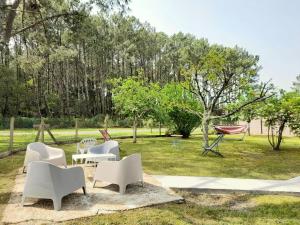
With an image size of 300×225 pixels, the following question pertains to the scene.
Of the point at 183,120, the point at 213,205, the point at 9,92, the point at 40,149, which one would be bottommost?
the point at 213,205

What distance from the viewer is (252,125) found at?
27203mm

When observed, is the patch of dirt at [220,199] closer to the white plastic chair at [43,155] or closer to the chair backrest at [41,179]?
the chair backrest at [41,179]

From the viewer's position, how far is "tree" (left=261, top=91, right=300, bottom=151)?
47.0ft

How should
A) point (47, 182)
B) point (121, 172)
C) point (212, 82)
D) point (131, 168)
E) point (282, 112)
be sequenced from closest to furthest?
point (47, 182), point (121, 172), point (131, 168), point (212, 82), point (282, 112)

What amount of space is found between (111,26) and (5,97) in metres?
16.1

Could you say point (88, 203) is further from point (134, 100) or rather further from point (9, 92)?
point (9, 92)

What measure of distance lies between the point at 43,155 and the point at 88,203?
3.57m

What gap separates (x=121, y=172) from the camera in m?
6.41

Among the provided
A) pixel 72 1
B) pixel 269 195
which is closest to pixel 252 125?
pixel 72 1

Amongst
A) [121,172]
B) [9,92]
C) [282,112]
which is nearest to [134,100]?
[282,112]

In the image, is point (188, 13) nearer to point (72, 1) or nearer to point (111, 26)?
point (72, 1)

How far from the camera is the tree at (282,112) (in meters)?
14.3

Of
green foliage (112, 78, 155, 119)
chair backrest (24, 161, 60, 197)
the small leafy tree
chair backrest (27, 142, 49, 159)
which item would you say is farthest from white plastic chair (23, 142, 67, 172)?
the small leafy tree

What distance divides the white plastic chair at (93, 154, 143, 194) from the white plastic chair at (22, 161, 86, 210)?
0.94 m
